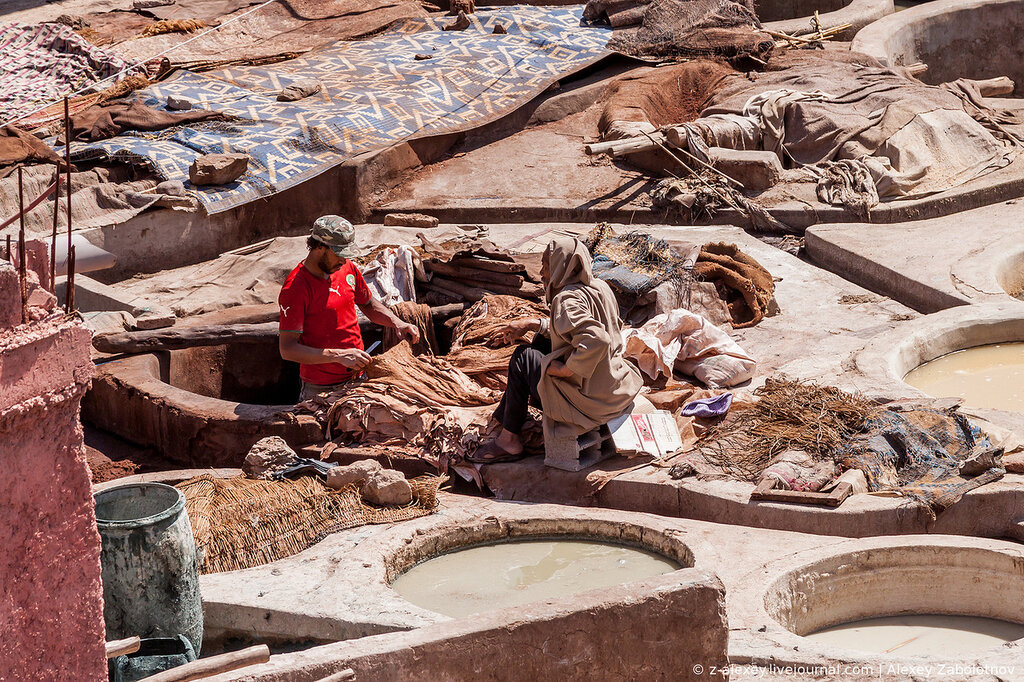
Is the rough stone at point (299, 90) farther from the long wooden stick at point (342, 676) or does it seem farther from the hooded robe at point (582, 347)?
the long wooden stick at point (342, 676)

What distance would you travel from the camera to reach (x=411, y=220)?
12.4 metres

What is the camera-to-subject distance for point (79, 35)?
→ 1523 centimetres

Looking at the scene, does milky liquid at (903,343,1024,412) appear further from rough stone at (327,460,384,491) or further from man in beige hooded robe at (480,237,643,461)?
rough stone at (327,460,384,491)

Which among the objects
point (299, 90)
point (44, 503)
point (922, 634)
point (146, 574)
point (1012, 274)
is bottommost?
point (1012, 274)

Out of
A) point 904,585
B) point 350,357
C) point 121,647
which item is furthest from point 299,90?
point 121,647

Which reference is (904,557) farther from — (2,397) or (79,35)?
(79,35)

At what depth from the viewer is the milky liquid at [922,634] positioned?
593 centimetres

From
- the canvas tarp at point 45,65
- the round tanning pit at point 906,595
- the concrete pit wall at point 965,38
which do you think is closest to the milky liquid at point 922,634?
the round tanning pit at point 906,595

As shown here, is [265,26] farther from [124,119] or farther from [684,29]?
[684,29]

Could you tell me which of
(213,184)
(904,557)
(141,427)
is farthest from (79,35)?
(904,557)

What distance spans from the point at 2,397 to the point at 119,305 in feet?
23.5

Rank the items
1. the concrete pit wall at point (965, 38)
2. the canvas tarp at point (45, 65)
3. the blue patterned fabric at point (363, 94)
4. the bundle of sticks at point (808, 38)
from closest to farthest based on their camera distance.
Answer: the blue patterned fabric at point (363, 94), the canvas tarp at point (45, 65), the bundle of sticks at point (808, 38), the concrete pit wall at point (965, 38)

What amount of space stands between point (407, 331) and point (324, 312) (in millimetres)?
825

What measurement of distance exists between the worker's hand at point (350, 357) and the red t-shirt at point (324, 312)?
0.16 metres
